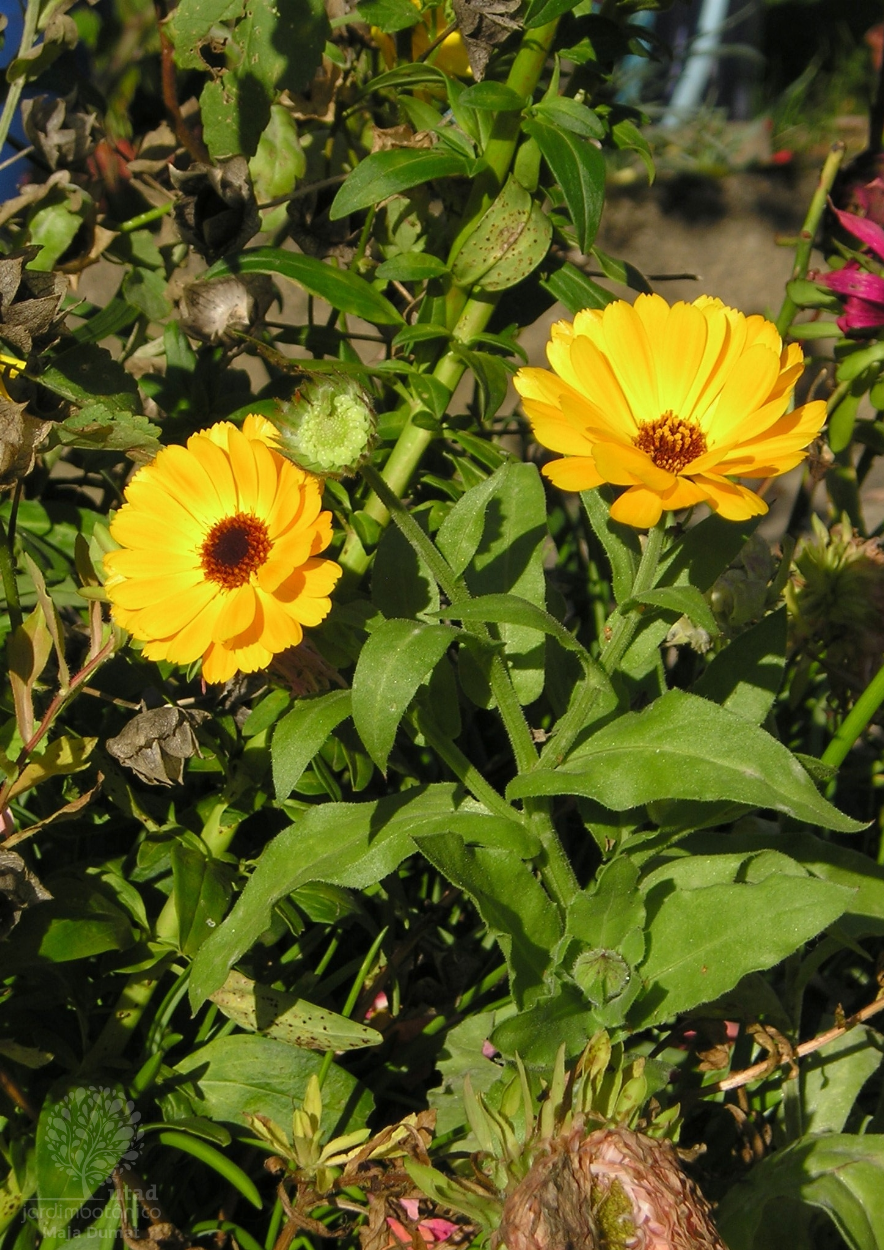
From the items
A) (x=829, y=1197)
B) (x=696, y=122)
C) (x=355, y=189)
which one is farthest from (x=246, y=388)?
(x=696, y=122)

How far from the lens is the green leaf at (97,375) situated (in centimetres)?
105

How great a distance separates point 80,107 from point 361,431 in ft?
2.62

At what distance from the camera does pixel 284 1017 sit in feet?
3.35

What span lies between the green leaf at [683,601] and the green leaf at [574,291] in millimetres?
428

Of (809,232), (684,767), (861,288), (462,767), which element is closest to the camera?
(684,767)

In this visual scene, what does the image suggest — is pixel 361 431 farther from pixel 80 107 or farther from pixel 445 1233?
pixel 80 107

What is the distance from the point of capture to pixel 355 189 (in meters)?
1.00

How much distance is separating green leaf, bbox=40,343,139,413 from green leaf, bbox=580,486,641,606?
17.0 inches

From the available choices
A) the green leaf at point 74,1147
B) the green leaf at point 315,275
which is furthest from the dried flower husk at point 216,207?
the green leaf at point 74,1147

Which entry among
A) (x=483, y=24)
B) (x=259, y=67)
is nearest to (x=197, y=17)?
(x=259, y=67)

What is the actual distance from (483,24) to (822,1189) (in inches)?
40.2

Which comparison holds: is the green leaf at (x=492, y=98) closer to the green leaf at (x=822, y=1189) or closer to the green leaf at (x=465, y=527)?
the green leaf at (x=465, y=527)

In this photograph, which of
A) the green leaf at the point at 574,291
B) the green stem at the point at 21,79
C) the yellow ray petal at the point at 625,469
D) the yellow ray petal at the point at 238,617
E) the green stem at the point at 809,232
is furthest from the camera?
the green stem at the point at 809,232

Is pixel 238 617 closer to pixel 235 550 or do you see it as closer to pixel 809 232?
pixel 235 550
